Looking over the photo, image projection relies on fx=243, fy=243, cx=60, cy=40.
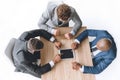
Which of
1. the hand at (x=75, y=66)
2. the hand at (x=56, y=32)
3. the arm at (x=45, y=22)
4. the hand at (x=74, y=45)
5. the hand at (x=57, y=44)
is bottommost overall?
the hand at (x=75, y=66)

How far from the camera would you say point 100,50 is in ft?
9.02

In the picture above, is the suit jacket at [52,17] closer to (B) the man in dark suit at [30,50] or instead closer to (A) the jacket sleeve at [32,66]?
(B) the man in dark suit at [30,50]

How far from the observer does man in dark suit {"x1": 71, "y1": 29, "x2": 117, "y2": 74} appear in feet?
8.65

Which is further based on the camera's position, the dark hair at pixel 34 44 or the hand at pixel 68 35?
the hand at pixel 68 35

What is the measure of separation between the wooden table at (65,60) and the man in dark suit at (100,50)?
55mm

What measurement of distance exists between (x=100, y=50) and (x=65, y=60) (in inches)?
16.3

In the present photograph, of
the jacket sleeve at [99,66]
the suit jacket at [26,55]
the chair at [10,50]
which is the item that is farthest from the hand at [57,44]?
the chair at [10,50]

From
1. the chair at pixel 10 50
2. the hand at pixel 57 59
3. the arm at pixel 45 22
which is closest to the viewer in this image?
the hand at pixel 57 59

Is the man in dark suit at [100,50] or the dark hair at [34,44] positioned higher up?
the dark hair at [34,44]

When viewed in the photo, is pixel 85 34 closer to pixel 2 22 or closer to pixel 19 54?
pixel 19 54

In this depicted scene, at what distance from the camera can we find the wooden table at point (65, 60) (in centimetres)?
263

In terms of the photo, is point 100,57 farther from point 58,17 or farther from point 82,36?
point 58,17

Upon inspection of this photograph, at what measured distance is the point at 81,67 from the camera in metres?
2.65

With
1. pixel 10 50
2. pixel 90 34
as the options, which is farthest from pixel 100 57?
pixel 10 50
